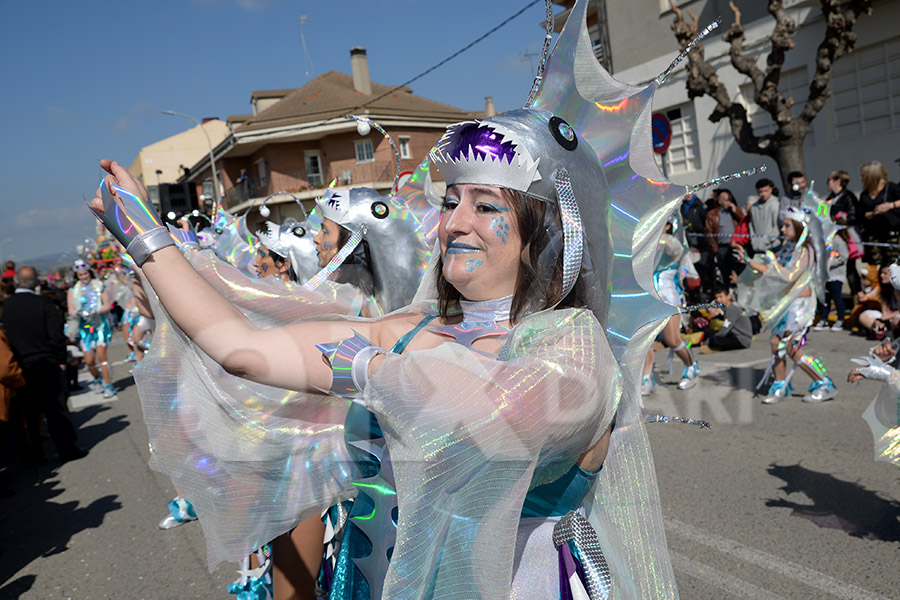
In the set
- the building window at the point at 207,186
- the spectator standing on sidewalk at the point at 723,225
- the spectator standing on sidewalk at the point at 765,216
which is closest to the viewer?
the spectator standing on sidewalk at the point at 765,216

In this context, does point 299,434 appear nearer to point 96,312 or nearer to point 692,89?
point 96,312

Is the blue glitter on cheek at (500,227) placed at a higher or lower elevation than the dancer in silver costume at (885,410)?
higher

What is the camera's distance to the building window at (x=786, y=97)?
13617 millimetres

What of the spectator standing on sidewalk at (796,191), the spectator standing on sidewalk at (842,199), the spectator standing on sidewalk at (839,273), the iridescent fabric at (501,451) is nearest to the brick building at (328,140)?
the spectator standing on sidewalk at (796,191)

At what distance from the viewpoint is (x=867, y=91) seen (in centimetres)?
1266

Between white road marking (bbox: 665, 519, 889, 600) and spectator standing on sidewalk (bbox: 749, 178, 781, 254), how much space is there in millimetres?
7097

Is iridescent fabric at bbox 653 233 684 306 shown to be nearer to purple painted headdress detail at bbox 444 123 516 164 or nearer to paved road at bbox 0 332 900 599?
paved road at bbox 0 332 900 599

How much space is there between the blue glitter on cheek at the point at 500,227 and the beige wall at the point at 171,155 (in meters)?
55.4

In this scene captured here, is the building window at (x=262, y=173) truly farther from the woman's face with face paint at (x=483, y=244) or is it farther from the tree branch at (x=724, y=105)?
the woman's face with face paint at (x=483, y=244)

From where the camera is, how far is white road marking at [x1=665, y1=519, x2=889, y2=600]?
3.30 metres

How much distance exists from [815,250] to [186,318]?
6.74 m

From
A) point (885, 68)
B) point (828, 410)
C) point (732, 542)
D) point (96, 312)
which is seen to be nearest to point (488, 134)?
point (732, 542)

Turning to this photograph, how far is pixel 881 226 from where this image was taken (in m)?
9.16

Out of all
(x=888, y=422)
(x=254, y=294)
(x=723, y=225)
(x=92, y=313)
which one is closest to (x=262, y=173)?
(x=92, y=313)
